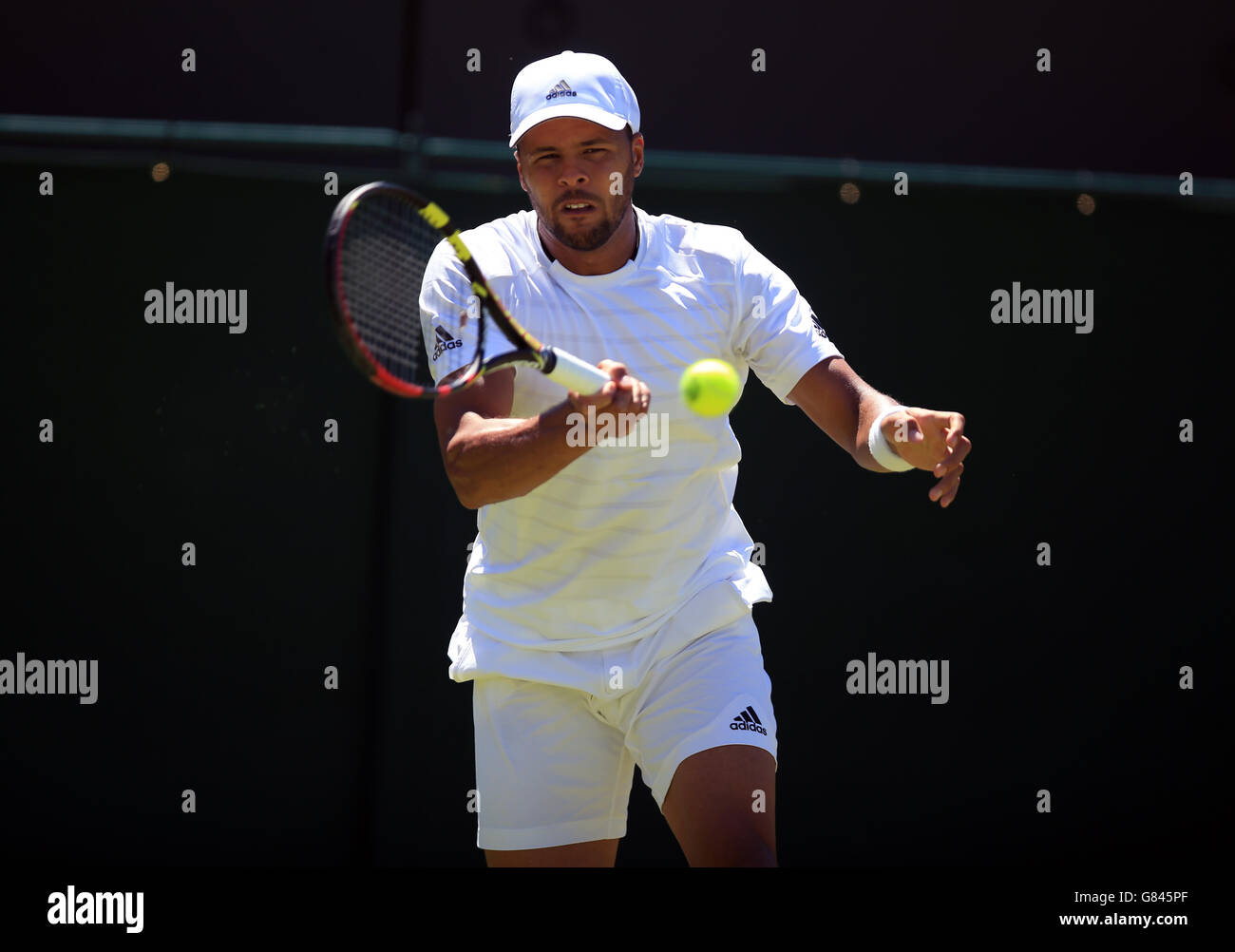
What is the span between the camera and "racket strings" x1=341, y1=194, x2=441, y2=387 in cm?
294

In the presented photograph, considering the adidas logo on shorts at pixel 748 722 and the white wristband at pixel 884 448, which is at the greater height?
the white wristband at pixel 884 448

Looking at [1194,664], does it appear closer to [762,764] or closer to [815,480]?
[815,480]

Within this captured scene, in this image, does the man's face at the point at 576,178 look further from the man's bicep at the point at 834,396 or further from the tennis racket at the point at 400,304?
the man's bicep at the point at 834,396

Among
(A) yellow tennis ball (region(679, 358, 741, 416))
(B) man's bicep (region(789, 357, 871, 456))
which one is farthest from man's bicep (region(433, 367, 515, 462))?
(B) man's bicep (region(789, 357, 871, 456))

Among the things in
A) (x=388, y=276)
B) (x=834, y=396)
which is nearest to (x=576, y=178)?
(x=388, y=276)

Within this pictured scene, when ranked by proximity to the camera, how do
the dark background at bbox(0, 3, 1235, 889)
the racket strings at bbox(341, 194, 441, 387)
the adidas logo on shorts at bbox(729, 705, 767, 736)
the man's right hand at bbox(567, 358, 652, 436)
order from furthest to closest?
1. the dark background at bbox(0, 3, 1235, 889)
2. the adidas logo on shorts at bbox(729, 705, 767, 736)
3. the racket strings at bbox(341, 194, 441, 387)
4. the man's right hand at bbox(567, 358, 652, 436)

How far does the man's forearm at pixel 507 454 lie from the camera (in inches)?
110

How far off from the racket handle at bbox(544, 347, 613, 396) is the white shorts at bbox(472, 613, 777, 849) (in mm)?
633

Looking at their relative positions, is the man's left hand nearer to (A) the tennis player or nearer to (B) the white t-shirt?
(A) the tennis player

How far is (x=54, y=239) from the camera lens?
188 inches

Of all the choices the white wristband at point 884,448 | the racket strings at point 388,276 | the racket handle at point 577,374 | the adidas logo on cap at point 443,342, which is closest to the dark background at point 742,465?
the racket strings at point 388,276

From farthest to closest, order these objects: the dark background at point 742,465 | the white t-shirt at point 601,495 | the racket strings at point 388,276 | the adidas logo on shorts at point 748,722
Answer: the dark background at point 742,465, the white t-shirt at point 601,495, the adidas logo on shorts at point 748,722, the racket strings at point 388,276

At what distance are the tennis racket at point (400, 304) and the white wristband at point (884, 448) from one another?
601 millimetres
